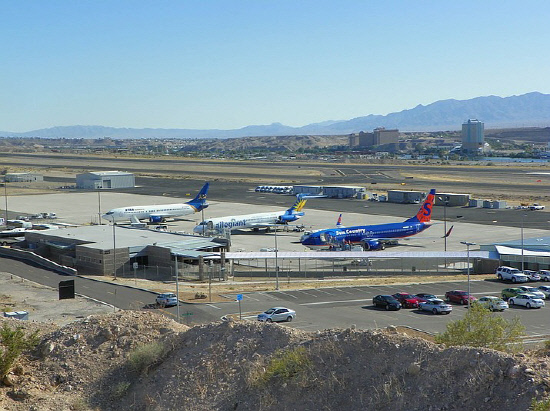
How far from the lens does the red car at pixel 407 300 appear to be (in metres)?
48.5

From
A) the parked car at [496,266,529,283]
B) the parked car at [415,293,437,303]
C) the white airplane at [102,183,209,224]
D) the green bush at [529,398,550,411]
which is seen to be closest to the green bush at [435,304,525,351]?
the green bush at [529,398,550,411]

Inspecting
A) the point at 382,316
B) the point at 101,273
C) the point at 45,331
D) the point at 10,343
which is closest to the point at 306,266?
the point at 101,273

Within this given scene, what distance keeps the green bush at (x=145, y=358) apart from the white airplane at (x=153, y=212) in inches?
3018

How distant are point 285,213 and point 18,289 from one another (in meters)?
51.5

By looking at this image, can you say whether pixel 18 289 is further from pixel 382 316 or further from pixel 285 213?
pixel 285 213

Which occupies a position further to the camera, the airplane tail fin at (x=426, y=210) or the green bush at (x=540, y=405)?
the airplane tail fin at (x=426, y=210)

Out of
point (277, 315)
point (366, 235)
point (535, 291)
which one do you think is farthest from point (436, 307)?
point (366, 235)

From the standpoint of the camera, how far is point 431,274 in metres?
67.9

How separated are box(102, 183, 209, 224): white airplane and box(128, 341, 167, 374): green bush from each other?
252ft

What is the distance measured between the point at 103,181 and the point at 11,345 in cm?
14692

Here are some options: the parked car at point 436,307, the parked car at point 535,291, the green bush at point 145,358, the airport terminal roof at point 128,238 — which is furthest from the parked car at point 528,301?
the airport terminal roof at point 128,238

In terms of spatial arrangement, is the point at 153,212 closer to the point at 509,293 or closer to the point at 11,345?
the point at 509,293

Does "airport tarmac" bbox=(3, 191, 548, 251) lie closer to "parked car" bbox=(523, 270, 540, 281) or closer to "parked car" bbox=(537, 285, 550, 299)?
"parked car" bbox=(523, 270, 540, 281)

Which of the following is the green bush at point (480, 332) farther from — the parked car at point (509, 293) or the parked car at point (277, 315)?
the parked car at point (509, 293)
